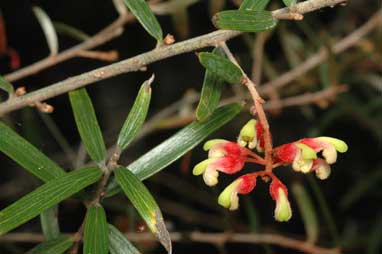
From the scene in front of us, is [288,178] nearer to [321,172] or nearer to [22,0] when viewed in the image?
[22,0]

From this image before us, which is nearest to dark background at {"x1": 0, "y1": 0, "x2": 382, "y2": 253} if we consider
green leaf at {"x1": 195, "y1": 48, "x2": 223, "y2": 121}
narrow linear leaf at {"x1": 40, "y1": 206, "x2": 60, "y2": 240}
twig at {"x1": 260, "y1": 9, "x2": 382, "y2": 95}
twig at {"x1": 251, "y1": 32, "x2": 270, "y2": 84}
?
twig at {"x1": 260, "y1": 9, "x2": 382, "y2": 95}

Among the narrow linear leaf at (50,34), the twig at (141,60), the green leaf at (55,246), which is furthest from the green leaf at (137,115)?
the narrow linear leaf at (50,34)

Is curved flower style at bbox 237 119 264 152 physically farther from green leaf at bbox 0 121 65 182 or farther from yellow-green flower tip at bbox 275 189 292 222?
green leaf at bbox 0 121 65 182

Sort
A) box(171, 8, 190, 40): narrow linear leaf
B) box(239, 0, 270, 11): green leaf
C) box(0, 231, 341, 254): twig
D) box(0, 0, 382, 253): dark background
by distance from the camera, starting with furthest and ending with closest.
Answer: box(0, 0, 382, 253): dark background, box(171, 8, 190, 40): narrow linear leaf, box(0, 231, 341, 254): twig, box(239, 0, 270, 11): green leaf

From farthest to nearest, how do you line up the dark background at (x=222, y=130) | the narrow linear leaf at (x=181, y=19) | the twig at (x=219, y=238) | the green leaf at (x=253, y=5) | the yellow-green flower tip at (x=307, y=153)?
the dark background at (x=222, y=130) → the narrow linear leaf at (x=181, y=19) → the twig at (x=219, y=238) → the green leaf at (x=253, y=5) → the yellow-green flower tip at (x=307, y=153)

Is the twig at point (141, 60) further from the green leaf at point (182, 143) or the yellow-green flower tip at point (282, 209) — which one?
the yellow-green flower tip at point (282, 209)

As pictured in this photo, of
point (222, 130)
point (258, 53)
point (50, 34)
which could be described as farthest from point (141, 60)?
point (222, 130)

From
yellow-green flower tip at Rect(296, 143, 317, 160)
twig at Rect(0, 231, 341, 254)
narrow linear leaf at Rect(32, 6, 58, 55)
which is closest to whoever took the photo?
yellow-green flower tip at Rect(296, 143, 317, 160)
